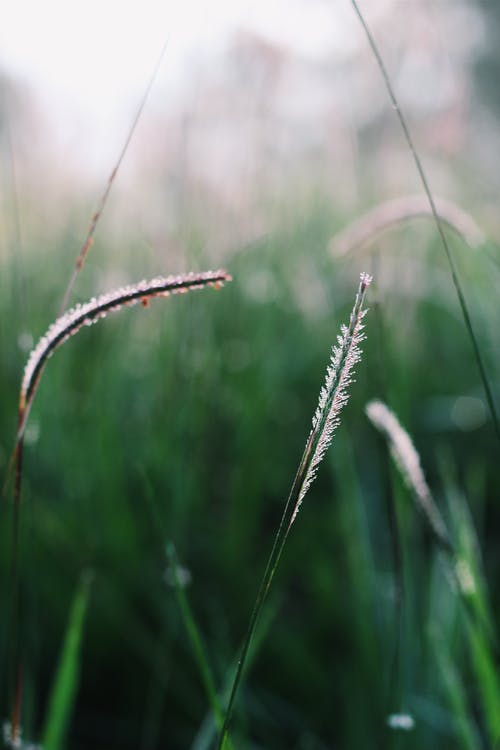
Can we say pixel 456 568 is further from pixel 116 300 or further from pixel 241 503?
pixel 241 503

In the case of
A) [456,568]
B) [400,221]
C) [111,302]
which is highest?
[400,221]

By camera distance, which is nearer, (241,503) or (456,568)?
(456,568)

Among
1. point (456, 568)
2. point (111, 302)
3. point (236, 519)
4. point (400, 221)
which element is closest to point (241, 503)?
point (236, 519)

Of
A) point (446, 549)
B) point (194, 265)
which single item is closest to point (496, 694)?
point (446, 549)

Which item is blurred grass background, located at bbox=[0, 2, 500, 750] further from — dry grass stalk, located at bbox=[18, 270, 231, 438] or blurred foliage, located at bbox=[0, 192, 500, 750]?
dry grass stalk, located at bbox=[18, 270, 231, 438]

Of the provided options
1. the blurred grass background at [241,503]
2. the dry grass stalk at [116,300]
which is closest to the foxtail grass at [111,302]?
the dry grass stalk at [116,300]

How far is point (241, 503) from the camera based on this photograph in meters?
1.10

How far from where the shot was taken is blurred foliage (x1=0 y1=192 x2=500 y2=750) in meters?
0.80

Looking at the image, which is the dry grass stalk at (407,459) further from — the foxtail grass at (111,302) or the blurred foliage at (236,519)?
the foxtail grass at (111,302)

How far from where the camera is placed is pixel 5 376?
1288 mm

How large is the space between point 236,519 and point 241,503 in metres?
0.04

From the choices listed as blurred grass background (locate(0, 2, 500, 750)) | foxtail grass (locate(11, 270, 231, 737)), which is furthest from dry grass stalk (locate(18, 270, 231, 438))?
blurred grass background (locate(0, 2, 500, 750))

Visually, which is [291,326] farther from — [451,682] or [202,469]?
[451,682]

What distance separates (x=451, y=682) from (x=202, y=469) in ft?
1.97
